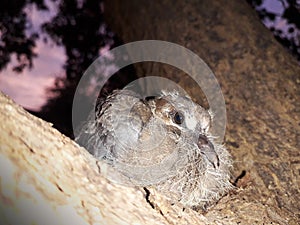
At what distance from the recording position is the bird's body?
1.60 metres

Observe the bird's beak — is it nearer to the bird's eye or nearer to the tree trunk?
the bird's eye

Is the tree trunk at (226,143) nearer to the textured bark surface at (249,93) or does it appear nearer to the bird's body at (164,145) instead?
the textured bark surface at (249,93)

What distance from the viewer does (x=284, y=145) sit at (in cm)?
192

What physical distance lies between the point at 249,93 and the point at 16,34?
4955mm

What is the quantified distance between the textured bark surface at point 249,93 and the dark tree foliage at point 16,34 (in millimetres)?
3398

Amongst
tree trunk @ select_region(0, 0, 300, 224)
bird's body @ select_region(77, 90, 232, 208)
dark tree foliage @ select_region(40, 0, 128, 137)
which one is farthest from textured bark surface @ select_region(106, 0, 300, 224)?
dark tree foliage @ select_region(40, 0, 128, 137)

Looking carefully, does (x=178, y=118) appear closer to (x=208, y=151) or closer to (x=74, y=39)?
(x=208, y=151)

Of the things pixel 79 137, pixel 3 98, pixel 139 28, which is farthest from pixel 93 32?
pixel 3 98

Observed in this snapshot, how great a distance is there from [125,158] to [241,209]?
2.31 feet

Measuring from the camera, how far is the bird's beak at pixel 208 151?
5.74 ft

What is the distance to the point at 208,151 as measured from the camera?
1753mm

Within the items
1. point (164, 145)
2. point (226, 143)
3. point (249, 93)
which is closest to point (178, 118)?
point (164, 145)

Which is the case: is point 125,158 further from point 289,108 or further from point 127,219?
point 289,108

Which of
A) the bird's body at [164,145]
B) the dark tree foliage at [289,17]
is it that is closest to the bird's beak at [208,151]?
the bird's body at [164,145]
